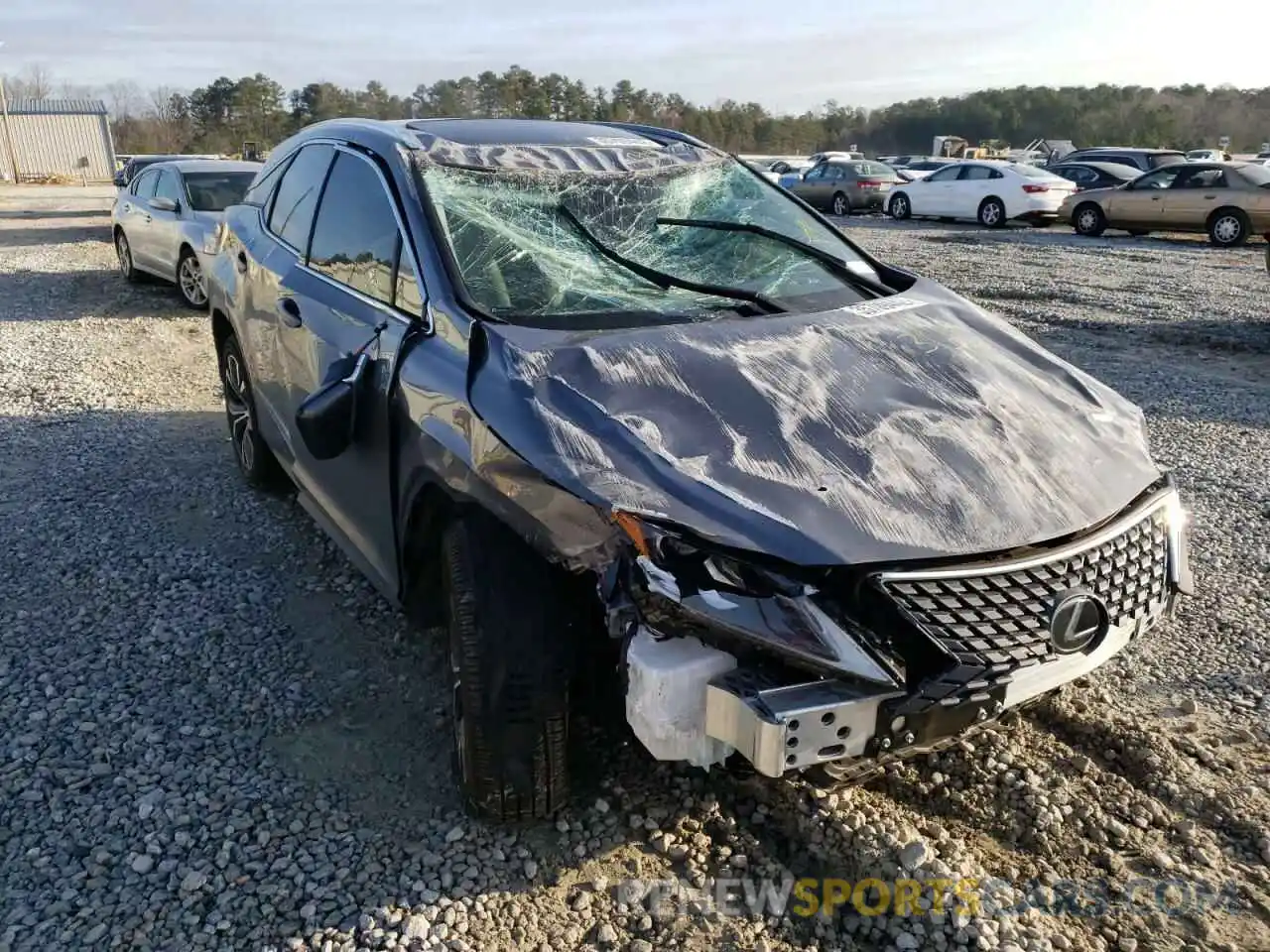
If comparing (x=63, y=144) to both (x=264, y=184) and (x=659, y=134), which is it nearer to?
(x=264, y=184)

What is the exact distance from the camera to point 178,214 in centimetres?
1017

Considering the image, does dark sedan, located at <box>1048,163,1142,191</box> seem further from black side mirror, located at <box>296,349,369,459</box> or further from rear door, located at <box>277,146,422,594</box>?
black side mirror, located at <box>296,349,369,459</box>

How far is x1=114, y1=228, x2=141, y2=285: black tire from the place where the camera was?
12000mm

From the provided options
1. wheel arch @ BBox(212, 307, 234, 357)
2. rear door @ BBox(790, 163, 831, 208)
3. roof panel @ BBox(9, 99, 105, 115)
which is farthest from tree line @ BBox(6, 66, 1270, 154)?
wheel arch @ BBox(212, 307, 234, 357)

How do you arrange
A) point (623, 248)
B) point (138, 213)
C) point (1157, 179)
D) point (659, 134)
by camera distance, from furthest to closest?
point (1157, 179) < point (138, 213) < point (659, 134) < point (623, 248)

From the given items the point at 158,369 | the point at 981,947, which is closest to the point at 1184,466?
the point at 981,947

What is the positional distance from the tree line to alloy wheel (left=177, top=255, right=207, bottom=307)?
37.9 metres

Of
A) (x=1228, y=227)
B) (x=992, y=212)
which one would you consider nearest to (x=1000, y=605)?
(x=1228, y=227)

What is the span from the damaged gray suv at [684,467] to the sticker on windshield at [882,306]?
3 cm

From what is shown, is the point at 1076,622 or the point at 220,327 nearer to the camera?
the point at 1076,622

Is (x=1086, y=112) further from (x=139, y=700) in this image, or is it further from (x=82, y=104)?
(x=139, y=700)

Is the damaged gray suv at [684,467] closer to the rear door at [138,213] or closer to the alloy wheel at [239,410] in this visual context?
the alloy wheel at [239,410]

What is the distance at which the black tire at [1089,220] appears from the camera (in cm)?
1894

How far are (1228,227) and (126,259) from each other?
17335mm
